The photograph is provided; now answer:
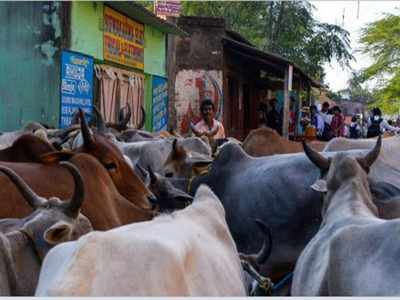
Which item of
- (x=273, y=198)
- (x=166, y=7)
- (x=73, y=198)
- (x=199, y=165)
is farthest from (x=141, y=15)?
(x=73, y=198)

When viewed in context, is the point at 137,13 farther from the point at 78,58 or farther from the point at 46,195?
the point at 46,195

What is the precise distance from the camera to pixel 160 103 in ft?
55.4

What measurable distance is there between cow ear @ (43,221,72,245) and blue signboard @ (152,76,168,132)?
517 inches

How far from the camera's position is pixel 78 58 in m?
12.3

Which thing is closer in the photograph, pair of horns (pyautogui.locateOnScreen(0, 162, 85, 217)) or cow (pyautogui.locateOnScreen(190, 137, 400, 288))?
pair of horns (pyautogui.locateOnScreen(0, 162, 85, 217))

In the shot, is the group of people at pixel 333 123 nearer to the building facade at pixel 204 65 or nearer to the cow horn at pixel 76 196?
the building facade at pixel 204 65

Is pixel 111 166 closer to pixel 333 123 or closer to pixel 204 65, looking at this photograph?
pixel 333 123

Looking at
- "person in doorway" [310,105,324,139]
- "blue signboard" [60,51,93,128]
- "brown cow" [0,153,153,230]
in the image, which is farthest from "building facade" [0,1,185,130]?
"brown cow" [0,153,153,230]

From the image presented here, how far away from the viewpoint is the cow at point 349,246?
122 inches

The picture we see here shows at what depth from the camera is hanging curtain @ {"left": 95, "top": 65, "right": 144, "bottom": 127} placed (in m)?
13.7

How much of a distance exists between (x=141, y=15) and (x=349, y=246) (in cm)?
1186

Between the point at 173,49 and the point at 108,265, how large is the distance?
54.0 ft

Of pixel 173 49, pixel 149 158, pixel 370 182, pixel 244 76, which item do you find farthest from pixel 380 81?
pixel 370 182

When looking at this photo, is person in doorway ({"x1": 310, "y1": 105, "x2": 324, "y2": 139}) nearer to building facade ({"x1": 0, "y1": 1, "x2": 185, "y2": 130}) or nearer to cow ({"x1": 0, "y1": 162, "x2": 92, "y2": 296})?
building facade ({"x1": 0, "y1": 1, "x2": 185, "y2": 130})
